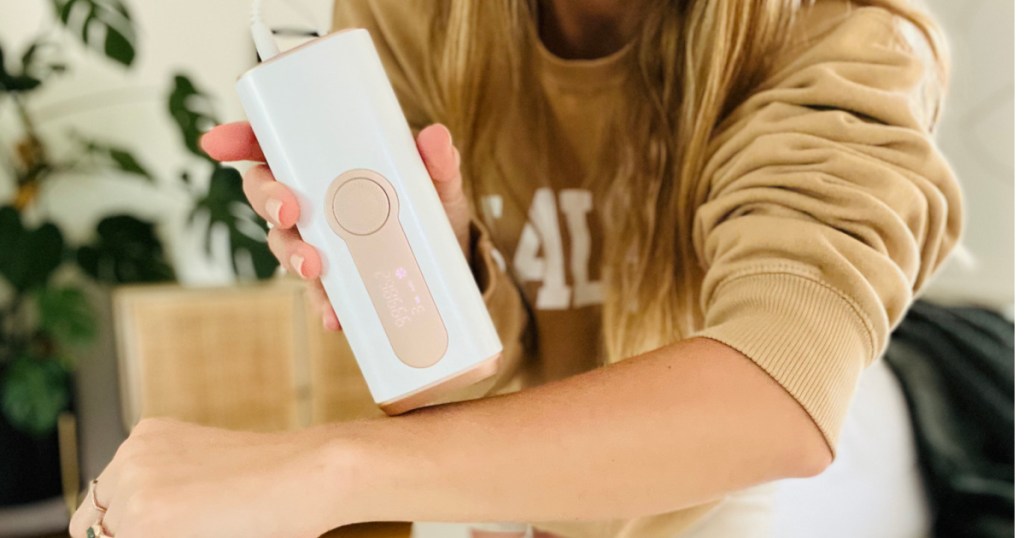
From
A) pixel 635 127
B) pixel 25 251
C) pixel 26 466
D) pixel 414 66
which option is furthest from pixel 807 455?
pixel 26 466

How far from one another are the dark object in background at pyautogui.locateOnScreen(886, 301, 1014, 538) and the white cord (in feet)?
1.52

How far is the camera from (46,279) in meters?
1.13

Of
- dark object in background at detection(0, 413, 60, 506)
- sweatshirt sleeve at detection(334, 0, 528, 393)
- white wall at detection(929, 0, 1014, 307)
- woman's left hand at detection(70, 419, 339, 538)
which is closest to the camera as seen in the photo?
woman's left hand at detection(70, 419, 339, 538)

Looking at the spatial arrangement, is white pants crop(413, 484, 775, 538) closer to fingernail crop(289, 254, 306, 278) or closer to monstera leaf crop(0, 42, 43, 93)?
fingernail crop(289, 254, 306, 278)

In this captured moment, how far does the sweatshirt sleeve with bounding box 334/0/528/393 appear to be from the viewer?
1.74 ft

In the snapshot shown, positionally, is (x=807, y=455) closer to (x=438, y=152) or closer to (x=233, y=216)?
(x=438, y=152)

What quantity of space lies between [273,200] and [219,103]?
90 cm

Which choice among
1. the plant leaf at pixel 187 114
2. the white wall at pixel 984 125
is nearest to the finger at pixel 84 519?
the white wall at pixel 984 125

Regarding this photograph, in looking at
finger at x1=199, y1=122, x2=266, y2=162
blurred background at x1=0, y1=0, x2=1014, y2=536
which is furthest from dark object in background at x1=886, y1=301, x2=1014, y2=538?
blurred background at x1=0, y1=0, x2=1014, y2=536

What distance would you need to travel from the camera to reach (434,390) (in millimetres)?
317

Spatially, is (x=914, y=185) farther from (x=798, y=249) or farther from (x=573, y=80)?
(x=573, y=80)

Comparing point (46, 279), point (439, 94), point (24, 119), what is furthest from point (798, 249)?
point (24, 119)

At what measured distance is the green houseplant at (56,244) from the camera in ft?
3.18

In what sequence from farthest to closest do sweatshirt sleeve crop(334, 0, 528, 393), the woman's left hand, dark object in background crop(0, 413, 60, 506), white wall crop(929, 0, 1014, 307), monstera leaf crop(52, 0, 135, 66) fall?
dark object in background crop(0, 413, 60, 506) < monstera leaf crop(52, 0, 135, 66) < sweatshirt sleeve crop(334, 0, 528, 393) < white wall crop(929, 0, 1014, 307) < the woman's left hand
